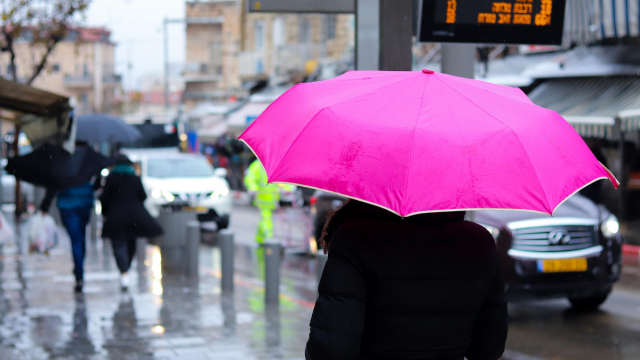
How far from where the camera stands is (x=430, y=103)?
2.84 metres

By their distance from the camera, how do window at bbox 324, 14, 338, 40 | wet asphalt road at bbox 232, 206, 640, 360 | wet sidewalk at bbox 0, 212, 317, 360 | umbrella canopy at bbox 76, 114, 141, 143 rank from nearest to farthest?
wet sidewalk at bbox 0, 212, 317, 360
wet asphalt road at bbox 232, 206, 640, 360
umbrella canopy at bbox 76, 114, 141, 143
window at bbox 324, 14, 338, 40

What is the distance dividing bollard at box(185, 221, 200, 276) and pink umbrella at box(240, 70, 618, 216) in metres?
8.00

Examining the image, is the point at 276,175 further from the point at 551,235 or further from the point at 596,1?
the point at 596,1

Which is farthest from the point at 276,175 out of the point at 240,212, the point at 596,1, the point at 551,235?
the point at 240,212

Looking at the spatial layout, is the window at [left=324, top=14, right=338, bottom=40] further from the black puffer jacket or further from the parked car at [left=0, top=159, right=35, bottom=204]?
the black puffer jacket

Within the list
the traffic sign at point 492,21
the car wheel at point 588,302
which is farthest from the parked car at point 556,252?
the traffic sign at point 492,21

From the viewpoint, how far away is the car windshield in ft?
58.5

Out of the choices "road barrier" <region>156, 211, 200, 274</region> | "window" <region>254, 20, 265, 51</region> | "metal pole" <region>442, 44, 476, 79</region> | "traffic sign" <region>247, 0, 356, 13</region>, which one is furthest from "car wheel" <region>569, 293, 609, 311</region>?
"window" <region>254, 20, 265, 51</region>

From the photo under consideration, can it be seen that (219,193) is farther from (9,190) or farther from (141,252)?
(9,190)

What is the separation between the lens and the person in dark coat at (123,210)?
9812 mm

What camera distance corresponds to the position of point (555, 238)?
8.32 meters

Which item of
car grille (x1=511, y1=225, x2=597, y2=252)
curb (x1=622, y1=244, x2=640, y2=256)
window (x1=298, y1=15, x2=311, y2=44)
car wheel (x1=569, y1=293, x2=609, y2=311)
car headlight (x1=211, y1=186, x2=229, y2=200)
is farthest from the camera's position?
window (x1=298, y1=15, x2=311, y2=44)

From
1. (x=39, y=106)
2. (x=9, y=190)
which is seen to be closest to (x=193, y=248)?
(x=39, y=106)

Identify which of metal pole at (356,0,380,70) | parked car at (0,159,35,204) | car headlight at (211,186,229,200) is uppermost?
metal pole at (356,0,380,70)
